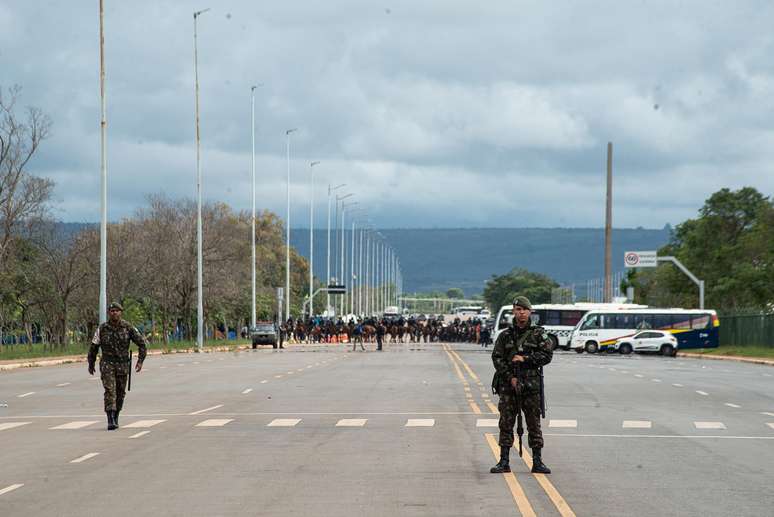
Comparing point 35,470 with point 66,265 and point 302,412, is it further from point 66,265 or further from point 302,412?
point 66,265

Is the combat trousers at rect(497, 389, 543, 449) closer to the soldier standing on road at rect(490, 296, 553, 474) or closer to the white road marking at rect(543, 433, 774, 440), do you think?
the soldier standing on road at rect(490, 296, 553, 474)

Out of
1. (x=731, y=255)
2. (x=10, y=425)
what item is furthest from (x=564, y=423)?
(x=731, y=255)

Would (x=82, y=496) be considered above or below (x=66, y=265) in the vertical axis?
below

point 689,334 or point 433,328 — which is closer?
point 689,334

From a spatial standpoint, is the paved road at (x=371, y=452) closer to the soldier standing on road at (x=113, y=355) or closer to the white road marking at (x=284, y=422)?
the white road marking at (x=284, y=422)

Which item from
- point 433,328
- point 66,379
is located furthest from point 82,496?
point 433,328

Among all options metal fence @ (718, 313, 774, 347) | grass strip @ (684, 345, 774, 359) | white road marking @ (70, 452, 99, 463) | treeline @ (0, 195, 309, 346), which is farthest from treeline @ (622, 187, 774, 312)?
white road marking @ (70, 452, 99, 463)

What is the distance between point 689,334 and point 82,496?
7297cm

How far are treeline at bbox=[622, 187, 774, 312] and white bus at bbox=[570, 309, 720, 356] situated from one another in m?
10.0

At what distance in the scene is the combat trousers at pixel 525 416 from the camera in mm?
15141

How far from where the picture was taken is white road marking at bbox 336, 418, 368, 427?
2227 cm

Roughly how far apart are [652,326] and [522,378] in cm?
6976

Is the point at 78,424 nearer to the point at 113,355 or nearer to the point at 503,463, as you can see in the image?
the point at 113,355

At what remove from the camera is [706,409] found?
27.2 metres
